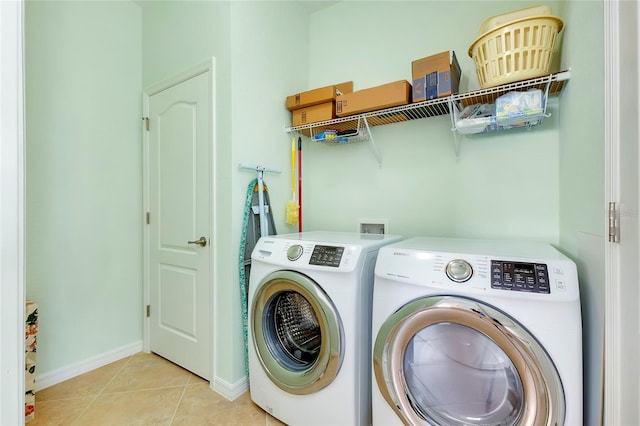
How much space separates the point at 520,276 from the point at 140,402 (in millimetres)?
2033

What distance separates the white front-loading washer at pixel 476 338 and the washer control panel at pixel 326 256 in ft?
0.63

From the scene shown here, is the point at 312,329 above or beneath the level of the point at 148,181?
beneath

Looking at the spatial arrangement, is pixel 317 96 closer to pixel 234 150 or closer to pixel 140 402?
pixel 234 150

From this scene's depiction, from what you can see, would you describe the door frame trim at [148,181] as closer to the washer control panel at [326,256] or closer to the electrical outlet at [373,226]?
the washer control panel at [326,256]

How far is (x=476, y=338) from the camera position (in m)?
1.04

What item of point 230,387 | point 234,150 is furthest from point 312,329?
point 234,150

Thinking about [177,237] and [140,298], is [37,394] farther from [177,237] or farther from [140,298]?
[177,237]

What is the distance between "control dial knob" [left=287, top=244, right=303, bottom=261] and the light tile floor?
0.89 m

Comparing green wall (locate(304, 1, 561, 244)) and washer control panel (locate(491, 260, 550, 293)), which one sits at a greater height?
green wall (locate(304, 1, 561, 244))

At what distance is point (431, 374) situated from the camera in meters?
1.13

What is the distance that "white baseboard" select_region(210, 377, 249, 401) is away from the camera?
167cm

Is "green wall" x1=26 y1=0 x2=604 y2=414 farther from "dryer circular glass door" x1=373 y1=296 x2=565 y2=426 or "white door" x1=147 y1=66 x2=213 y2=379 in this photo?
"dryer circular glass door" x1=373 y1=296 x2=565 y2=426

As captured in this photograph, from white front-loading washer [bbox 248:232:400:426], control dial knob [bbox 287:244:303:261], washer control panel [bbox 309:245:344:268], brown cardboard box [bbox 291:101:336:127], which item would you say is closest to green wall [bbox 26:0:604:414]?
→ brown cardboard box [bbox 291:101:336:127]

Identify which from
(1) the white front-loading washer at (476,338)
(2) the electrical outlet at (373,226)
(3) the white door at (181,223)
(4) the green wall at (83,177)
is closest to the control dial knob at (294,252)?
(1) the white front-loading washer at (476,338)
